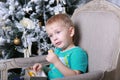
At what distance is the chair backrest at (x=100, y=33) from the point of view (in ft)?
4.21

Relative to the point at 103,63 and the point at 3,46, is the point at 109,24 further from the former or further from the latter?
the point at 3,46

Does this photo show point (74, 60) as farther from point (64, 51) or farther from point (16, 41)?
point (16, 41)

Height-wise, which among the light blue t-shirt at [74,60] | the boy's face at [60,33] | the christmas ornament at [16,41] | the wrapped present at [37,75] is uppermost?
the boy's face at [60,33]

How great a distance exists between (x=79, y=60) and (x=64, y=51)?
0.18 m

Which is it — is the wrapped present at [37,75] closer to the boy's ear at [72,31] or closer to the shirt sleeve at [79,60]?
the shirt sleeve at [79,60]

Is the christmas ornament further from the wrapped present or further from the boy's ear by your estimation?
the boy's ear

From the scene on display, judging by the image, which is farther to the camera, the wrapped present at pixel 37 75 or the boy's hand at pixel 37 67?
the boy's hand at pixel 37 67

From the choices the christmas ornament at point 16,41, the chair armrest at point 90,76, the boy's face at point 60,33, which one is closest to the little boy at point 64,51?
the boy's face at point 60,33

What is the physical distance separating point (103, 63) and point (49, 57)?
29 centimetres

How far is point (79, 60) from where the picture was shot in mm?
1338

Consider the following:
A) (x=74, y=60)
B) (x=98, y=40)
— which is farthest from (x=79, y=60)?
(x=98, y=40)

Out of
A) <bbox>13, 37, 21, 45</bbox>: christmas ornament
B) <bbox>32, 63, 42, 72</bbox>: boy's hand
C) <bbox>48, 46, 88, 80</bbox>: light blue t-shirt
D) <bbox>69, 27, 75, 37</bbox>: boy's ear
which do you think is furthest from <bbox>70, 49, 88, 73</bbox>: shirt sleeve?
<bbox>13, 37, 21, 45</bbox>: christmas ornament

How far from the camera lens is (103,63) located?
131 centimetres

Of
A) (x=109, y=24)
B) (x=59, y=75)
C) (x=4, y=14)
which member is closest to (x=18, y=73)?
(x=4, y=14)
